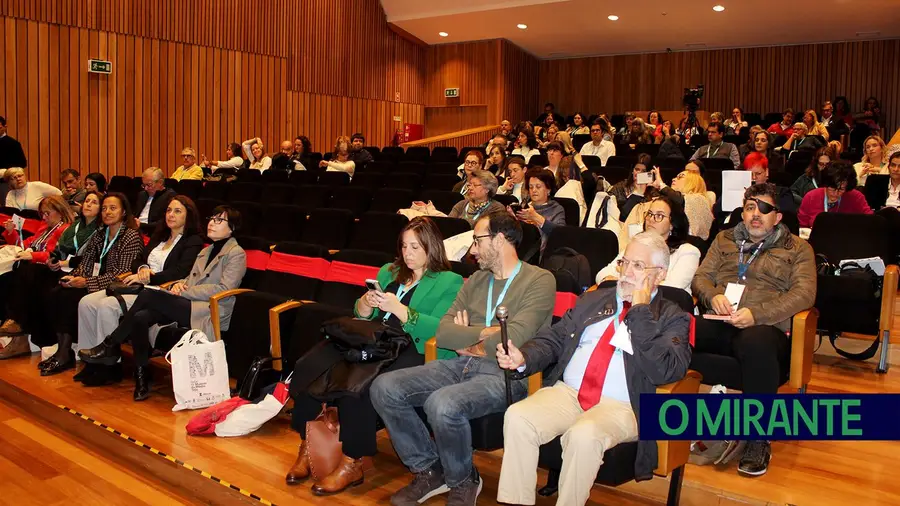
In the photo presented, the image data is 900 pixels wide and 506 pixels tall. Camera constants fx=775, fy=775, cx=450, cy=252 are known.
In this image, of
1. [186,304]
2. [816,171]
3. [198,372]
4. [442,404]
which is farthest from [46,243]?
[816,171]

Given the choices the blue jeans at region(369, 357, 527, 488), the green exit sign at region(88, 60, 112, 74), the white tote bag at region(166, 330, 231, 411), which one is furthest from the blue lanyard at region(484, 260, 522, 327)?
the green exit sign at region(88, 60, 112, 74)

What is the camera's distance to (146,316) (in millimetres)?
3984

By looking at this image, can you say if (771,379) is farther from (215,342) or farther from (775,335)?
(215,342)

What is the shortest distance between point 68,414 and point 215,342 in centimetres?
76

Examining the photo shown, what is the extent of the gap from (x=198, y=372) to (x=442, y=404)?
1633mm

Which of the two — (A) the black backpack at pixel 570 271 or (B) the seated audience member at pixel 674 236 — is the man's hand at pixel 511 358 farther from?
(B) the seated audience member at pixel 674 236

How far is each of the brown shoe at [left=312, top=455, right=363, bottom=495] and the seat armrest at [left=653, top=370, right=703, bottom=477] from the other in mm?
1117

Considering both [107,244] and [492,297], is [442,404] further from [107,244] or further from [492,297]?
[107,244]

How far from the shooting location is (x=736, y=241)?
343 cm

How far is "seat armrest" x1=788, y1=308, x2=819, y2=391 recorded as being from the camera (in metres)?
3.02

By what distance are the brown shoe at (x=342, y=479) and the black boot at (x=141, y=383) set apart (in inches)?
58.9

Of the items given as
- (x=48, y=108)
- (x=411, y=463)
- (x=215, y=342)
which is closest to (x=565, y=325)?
(x=411, y=463)

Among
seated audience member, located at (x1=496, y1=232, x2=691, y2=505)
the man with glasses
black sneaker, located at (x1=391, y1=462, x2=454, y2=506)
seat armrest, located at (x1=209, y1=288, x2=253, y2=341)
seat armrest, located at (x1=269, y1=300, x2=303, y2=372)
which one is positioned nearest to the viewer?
seated audience member, located at (x1=496, y1=232, x2=691, y2=505)

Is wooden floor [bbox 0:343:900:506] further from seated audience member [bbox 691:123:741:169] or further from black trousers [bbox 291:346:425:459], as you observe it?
seated audience member [bbox 691:123:741:169]
